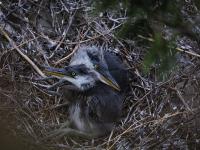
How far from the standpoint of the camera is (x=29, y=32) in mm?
4047

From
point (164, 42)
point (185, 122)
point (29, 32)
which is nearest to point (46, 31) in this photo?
point (29, 32)

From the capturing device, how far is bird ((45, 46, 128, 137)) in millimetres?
3348

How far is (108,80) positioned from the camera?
11.2 feet

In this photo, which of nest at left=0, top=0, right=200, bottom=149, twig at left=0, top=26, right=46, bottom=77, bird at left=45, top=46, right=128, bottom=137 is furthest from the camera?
twig at left=0, top=26, right=46, bottom=77

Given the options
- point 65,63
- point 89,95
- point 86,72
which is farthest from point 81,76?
point 65,63

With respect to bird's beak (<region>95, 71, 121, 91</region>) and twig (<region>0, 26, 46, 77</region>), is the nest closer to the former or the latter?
twig (<region>0, 26, 46, 77</region>)

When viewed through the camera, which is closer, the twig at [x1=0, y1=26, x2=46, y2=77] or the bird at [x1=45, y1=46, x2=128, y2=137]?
the bird at [x1=45, y1=46, x2=128, y2=137]

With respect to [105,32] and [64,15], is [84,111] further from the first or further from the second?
[64,15]

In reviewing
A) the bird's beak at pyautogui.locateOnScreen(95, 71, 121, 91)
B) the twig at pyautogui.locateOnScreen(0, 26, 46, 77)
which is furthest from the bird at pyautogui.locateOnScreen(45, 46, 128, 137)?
the twig at pyautogui.locateOnScreen(0, 26, 46, 77)

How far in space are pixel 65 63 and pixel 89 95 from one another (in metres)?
0.62

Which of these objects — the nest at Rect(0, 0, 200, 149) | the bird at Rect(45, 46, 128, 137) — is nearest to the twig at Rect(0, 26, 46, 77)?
the nest at Rect(0, 0, 200, 149)

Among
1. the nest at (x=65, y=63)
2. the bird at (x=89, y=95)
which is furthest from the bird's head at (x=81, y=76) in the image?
the nest at (x=65, y=63)

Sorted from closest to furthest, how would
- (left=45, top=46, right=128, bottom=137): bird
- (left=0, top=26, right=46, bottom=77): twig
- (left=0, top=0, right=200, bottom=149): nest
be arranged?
(left=0, top=0, right=200, bottom=149): nest
(left=45, top=46, right=128, bottom=137): bird
(left=0, top=26, right=46, bottom=77): twig

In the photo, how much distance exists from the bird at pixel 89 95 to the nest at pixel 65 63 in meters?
0.09
